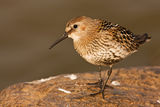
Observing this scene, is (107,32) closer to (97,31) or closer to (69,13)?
(97,31)

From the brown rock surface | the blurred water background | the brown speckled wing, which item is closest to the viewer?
the brown rock surface

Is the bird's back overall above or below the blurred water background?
below

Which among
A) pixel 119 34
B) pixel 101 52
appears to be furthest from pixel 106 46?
pixel 119 34

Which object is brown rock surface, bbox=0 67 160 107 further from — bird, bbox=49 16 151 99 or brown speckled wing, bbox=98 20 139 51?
brown speckled wing, bbox=98 20 139 51

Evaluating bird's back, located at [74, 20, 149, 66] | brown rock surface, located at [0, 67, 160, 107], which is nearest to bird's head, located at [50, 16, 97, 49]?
bird's back, located at [74, 20, 149, 66]

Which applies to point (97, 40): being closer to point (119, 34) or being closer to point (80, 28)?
point (80, 28)

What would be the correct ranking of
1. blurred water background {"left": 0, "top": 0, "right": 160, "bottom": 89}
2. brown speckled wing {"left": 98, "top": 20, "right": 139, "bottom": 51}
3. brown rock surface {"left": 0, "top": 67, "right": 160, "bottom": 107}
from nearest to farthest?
1. brown rock surface {"left": 0, "top": 67, "right": 160, "bottom": 107}
2. brown speckled wing {"left": 98, "top": 20, "right": 139, "bottom": 51}
3. blurred water background {"left": 0, "top": 0, "right": 160, "bottom": 89}

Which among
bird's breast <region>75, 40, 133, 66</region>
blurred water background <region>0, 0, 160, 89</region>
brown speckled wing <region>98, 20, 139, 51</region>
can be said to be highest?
blurred water background <region>0, 0, 160, 89</region>
